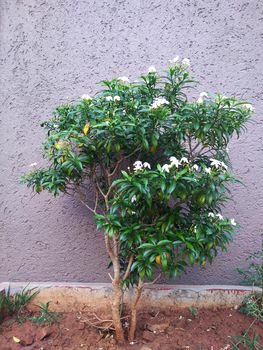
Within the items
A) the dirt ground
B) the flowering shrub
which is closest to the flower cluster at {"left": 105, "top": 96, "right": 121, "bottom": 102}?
the flowering shrub

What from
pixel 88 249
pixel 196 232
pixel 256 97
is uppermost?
pixel 256 97

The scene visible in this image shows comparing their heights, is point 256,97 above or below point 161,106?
above

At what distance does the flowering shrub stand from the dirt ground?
0.21 meters

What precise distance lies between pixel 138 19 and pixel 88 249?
8.33 ft

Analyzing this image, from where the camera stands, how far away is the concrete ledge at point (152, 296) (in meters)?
3.36

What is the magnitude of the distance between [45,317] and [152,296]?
1043 mm

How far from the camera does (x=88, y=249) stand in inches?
145

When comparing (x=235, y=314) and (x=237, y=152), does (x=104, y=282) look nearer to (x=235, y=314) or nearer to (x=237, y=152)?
(x=235, y=314)

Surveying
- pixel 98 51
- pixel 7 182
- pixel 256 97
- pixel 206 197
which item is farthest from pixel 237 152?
pixel 7 182

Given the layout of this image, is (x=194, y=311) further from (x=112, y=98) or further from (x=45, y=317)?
(x=112, y=98)

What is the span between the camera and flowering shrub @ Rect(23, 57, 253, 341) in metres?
2.49

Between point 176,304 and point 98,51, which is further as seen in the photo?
point 98,51

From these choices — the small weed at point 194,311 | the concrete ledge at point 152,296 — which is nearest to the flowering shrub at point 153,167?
the concrete ledge at point 152,296

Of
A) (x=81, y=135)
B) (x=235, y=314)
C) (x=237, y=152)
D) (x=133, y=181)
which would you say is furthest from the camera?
(x=237, y=152)
